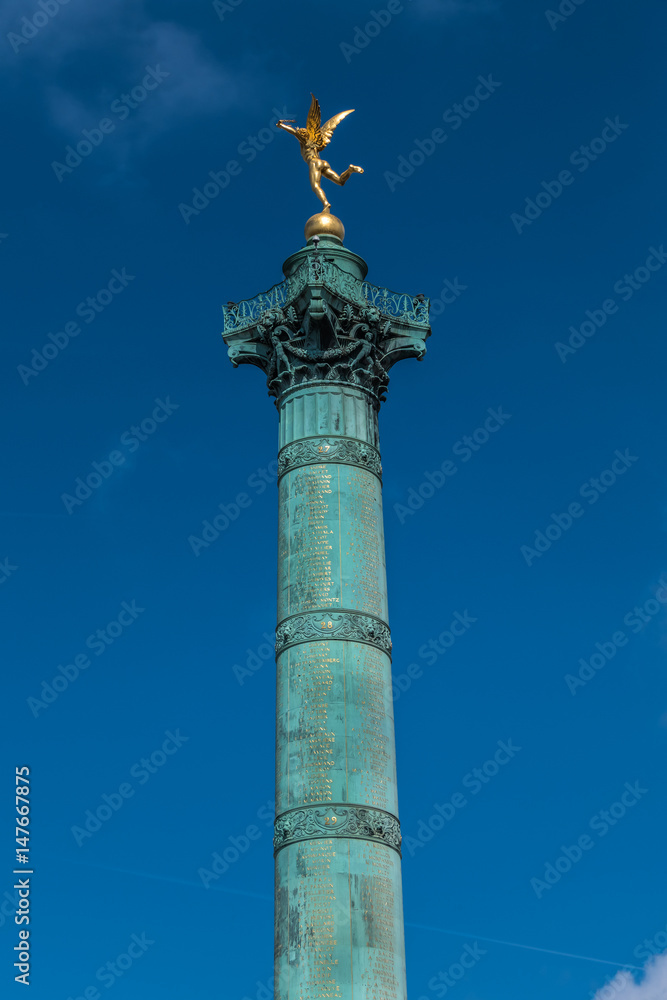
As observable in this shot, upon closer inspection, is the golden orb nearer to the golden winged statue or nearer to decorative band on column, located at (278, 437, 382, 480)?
the golden winged statue

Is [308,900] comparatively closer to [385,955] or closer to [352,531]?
[385,955]

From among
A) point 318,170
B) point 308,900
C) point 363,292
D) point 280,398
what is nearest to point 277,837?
point 308,900

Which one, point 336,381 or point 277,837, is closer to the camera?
point 277,837

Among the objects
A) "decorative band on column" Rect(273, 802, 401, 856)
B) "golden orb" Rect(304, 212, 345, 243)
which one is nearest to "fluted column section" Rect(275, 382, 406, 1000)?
"decorative band on column" Rect(273, 802, 401, 856)

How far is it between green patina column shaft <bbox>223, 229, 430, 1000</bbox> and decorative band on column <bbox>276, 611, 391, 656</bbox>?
41mm

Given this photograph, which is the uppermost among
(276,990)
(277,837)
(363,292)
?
(363,292)

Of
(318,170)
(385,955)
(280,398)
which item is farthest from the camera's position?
(318,170)

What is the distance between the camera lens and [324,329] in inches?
1422

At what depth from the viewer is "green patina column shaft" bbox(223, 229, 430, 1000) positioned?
95.7 feet

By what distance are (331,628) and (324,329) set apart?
872cm

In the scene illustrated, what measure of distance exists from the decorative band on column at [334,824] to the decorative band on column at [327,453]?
29.8 ft

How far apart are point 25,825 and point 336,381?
14243mm

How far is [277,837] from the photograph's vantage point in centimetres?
3081

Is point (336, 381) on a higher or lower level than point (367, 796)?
higher
